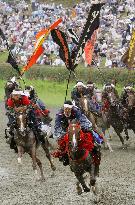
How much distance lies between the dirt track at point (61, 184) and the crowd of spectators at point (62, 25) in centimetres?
1617

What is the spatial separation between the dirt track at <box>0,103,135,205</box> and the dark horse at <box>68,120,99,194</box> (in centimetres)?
54

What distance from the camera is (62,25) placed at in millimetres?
39375

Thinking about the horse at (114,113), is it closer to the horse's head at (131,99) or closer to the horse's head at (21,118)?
the horse's head at (131,99)

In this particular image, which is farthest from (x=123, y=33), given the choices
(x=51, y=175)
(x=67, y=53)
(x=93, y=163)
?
(x=93, y=163)

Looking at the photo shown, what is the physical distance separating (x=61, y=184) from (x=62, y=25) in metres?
27.5

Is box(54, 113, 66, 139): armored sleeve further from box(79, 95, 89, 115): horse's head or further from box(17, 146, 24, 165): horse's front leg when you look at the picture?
box(79, 95, 89, 115): horse's head

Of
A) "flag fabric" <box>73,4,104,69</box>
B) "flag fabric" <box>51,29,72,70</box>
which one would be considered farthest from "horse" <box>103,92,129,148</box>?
"flag fabric" <box>51,29,72,70</box>

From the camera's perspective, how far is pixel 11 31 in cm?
4281

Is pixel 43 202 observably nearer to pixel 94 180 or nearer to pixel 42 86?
pixel 94 180

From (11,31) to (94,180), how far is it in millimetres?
33303

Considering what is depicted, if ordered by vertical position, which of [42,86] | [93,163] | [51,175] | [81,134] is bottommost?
[42,86]

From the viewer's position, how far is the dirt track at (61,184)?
1112 cm

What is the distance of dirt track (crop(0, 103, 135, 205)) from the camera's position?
1112cm

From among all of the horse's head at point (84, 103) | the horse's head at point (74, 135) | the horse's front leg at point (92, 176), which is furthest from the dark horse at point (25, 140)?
the horse's head at point (74, 135)
